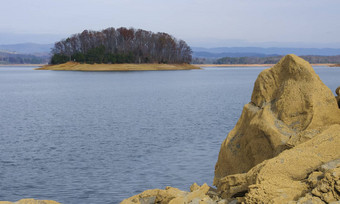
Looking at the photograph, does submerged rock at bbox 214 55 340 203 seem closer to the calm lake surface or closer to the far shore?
the calm lake surface

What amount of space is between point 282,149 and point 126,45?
14860 cm

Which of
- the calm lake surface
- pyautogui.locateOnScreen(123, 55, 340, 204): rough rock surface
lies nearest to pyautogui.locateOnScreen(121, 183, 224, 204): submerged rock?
pyautogui.locateOnScreen(123, 55, 340, 204): rough rock surface

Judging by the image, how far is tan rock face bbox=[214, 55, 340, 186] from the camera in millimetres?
8727

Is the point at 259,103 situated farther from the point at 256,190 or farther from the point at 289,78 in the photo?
the point at 256,190

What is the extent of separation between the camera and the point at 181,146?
2011cm

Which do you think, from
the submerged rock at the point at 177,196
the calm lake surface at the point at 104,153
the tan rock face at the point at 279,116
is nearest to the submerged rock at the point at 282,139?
the tan rock face at the point at 279,116

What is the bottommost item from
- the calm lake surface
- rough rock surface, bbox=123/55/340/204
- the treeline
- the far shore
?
the calm lake surface

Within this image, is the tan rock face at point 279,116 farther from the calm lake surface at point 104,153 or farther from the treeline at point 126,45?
the treeline at point 126,45

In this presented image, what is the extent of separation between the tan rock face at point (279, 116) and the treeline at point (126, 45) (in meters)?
138

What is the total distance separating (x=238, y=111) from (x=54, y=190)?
2458cm

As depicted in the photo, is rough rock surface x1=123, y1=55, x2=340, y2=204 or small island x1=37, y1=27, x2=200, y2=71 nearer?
rough rock surface x1=123, y1=55, x2=340, y2=204

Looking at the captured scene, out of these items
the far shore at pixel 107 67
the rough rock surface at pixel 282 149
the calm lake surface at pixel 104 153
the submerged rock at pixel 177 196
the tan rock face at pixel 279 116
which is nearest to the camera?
the rough rock surface at pixel 282 149

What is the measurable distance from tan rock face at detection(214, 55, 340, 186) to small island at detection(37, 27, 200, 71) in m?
135

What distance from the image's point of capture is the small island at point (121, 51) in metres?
146
